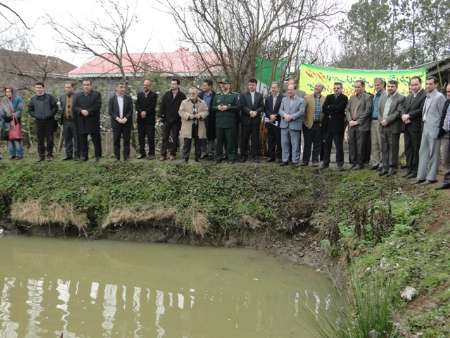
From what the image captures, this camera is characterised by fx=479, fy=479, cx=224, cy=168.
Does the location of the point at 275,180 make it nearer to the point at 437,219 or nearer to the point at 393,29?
the point at 437,219

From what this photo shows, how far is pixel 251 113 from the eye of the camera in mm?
9375

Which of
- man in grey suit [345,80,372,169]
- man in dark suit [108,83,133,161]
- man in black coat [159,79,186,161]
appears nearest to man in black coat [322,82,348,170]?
man in grey suit [345,80,372,169]

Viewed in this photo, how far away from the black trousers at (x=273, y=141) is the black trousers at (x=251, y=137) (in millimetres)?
332

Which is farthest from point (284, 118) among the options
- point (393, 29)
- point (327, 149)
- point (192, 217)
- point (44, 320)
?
point (393, 29)

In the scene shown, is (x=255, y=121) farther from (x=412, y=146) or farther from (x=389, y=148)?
(x=412, y=146)

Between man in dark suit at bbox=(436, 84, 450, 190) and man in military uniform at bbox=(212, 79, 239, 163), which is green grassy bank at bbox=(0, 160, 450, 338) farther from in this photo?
man in military uniform at bbox=(212, 79, 239, 163)

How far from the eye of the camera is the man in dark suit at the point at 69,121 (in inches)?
396

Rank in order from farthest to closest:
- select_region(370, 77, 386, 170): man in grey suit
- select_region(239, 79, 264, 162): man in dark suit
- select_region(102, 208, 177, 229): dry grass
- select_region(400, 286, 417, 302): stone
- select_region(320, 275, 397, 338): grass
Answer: select_region(239, 79, 264, 162): man in dark suit → select_region(370, 77, 386, 170): man in grey suit → select_region(102, 208, 177, 229): dry grass → select_region(400, 286, 417, 302): stone → select_region(320, 275, 397, 338): grass

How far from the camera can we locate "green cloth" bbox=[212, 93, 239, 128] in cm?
955

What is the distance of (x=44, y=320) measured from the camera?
504 centimetres

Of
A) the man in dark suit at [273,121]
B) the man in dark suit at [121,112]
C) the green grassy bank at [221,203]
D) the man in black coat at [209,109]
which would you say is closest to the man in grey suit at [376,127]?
the green grassy bank at [221,203]

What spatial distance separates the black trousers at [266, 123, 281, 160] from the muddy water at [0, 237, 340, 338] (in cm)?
273

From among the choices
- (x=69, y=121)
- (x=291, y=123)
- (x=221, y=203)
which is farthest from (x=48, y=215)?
(x=291, y=123)

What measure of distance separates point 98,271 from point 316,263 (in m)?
3.24
